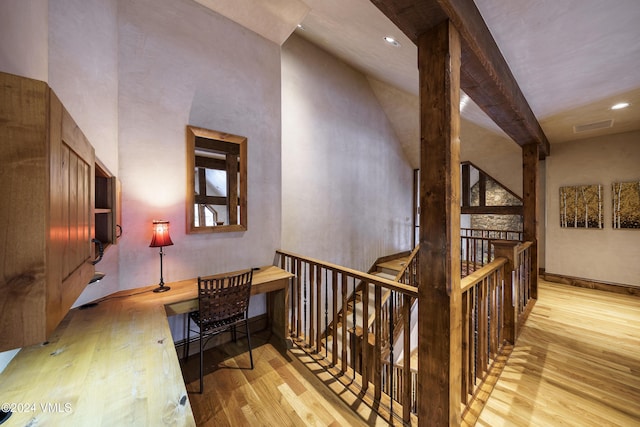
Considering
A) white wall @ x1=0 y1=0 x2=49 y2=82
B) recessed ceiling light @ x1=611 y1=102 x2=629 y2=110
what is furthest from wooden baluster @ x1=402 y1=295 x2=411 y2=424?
recessed ceiling light @ x1=611 y1=102 x2=629 y2=110

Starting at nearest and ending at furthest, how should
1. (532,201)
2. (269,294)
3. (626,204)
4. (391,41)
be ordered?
(391,41) < (269,294) < (532,201) < (626,204)

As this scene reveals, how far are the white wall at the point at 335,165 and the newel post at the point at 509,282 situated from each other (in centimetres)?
239

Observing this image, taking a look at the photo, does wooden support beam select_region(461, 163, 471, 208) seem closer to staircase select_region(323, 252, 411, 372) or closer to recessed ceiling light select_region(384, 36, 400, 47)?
staircase select_region(323, 252, 411, 372)

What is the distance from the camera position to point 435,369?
1.35 meters

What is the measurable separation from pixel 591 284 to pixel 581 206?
53.3 inches

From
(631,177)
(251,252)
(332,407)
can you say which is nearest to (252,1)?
(251,252)

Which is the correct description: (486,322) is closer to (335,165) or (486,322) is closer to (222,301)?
(222,301)

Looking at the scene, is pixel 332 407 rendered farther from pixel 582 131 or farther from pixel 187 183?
pixel 582 131

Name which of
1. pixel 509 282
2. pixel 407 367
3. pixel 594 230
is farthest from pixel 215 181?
pixel 594 230

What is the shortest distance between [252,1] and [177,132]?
5.36 feet

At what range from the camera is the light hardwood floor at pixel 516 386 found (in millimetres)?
1631

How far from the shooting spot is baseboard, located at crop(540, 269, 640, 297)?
3770 mm

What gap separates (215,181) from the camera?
8.79ft

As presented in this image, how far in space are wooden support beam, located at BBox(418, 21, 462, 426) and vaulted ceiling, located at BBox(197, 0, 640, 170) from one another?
0.55 m
